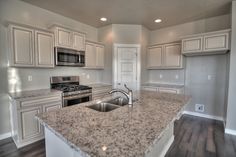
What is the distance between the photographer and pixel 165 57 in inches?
163

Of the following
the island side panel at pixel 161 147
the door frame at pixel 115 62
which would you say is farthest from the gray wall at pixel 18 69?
the island side panel at pixel 161 147

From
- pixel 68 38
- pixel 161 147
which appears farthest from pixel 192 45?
pixel 68 38

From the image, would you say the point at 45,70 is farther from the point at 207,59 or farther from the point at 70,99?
the point at 207,59

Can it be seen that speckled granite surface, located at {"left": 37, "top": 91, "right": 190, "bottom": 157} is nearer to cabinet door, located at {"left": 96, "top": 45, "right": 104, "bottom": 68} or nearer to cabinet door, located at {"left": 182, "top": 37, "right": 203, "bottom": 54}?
cabinet door, located at {"left": 182, "top": 37, "right": 203, "bottom": 54}

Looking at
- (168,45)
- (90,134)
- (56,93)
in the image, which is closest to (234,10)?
(168,45)

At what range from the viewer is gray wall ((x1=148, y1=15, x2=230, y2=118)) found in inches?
137

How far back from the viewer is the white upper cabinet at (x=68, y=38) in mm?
2956

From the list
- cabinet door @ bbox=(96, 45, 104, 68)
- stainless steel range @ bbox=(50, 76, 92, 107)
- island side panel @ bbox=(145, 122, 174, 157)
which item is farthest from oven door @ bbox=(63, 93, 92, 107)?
island side panel @ bbox=(145, 122, 174, 157)

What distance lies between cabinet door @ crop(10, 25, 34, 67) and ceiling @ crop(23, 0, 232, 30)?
809 millimetres

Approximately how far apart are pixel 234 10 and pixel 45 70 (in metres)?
4.38

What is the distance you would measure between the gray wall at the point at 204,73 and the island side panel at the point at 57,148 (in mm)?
3749

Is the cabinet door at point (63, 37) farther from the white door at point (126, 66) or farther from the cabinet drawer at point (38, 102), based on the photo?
the white door at point (126, 66)

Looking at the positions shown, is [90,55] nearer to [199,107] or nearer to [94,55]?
[94,55]

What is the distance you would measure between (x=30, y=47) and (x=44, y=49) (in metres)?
0.26
